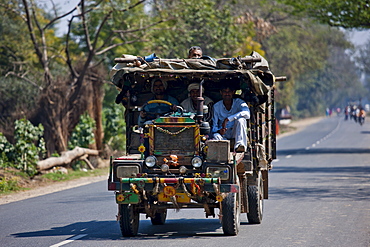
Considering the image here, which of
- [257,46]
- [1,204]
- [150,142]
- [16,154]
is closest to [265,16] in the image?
[257,46]

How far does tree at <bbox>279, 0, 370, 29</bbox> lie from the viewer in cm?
2745

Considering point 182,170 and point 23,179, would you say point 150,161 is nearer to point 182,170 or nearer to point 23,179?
point 182,170

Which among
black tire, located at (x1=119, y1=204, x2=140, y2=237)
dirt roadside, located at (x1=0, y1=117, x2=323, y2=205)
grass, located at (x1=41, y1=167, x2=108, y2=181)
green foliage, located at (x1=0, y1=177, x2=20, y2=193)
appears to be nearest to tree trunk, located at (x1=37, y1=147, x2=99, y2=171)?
grass, located at (x1=41, y1=167, x2=108, y2=181)

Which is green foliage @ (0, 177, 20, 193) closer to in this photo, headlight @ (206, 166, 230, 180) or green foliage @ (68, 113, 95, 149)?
green foliage @ (68, 113, 95, 149)

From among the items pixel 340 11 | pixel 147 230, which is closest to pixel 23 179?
pixel 147 230

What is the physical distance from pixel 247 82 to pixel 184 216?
3141mm

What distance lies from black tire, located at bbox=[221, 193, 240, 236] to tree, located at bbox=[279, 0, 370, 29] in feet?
64.7

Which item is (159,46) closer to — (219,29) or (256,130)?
(219,29)

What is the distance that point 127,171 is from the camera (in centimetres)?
895

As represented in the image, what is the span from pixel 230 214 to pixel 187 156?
3.28 feet

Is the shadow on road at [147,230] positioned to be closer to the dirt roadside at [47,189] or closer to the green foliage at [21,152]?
the dirt roadside at [47,189]

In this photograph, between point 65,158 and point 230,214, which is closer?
point 230,214

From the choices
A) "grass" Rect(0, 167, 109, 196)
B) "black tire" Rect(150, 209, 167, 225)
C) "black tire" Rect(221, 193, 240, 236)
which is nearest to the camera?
"black tire" Rect(221, 193, 240, 236)

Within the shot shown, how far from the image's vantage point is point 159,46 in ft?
99.9
